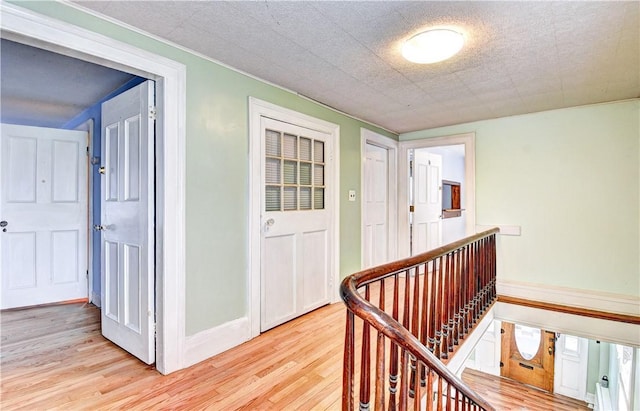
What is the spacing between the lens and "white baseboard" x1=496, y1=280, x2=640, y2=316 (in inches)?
118

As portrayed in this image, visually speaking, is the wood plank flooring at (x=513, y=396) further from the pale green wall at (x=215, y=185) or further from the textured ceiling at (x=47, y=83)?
the textured ceiling at (x=47, y=83)

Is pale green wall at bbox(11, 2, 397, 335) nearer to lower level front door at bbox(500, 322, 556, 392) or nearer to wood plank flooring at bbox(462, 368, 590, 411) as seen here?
wood plank flooring at bbox(462, 368, 590, 411)

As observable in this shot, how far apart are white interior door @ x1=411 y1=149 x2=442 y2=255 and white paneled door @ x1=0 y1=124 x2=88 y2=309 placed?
4.23 m

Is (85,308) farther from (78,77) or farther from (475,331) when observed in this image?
(475,331)

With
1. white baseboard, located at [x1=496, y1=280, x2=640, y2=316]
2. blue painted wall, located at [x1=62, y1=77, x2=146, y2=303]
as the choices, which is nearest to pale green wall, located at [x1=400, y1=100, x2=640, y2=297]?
white baseboard, located at [x1=496, y1=280, x2=640, y2=316]

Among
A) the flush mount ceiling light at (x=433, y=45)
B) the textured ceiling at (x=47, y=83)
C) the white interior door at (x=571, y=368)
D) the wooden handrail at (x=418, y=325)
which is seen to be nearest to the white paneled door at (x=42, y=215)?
the textured ceiling at (x=47, y=83)

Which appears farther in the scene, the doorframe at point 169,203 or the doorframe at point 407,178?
the doorframe at point 407,178

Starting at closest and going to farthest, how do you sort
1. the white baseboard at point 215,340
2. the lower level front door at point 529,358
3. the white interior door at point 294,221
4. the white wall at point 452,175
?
the white baseboard at point 215,340 → the white interior door at point 294,221 → the lower level front door at point 529,358 → the white wall at point 452,175

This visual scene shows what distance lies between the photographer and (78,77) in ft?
8.39

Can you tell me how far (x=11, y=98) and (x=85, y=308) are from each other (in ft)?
7.42

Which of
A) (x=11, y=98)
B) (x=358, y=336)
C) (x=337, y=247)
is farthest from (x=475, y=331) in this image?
(x=11, y=98)

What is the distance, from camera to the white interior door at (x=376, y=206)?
3996 mm

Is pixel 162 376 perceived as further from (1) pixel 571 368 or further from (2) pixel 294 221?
(1) pixel 571 368

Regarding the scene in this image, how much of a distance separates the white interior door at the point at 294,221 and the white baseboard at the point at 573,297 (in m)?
2.21
